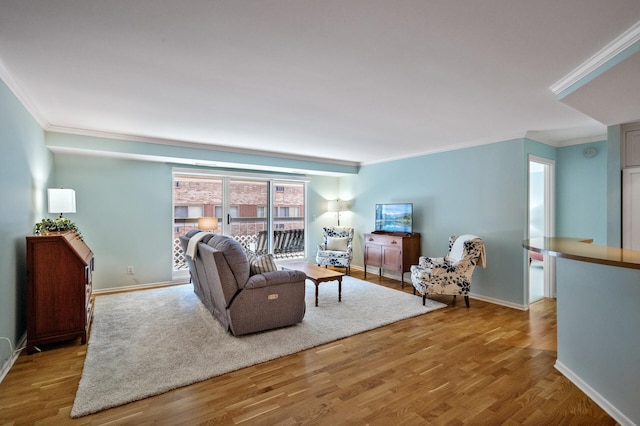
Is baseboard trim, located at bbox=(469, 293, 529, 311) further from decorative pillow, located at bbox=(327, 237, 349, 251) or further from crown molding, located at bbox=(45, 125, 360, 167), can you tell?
crown molding, located at bbox=(45, 125, 360, 167)

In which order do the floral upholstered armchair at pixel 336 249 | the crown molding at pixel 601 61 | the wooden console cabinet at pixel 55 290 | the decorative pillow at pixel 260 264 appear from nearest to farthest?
1. the crown molding at pixel 601 61
2. the wooden console cabinet at pixel 55 290
3. the decorative pillow at pixel 260 264
4. the floral upholstered armchair at pixel 336 249

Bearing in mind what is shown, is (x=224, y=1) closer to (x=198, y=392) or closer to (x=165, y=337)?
(x=198, y=392)

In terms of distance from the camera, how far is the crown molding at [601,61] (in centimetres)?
180

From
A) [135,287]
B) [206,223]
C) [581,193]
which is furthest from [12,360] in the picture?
[581,193]

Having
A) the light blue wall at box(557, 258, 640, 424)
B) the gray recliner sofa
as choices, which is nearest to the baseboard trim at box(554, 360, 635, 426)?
the light blue wall at box(557, 258, 640, 424)

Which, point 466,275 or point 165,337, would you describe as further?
point 466,275

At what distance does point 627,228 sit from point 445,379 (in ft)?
8.92

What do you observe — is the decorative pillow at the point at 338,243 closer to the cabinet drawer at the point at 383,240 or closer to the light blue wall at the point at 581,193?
the cabinet drawer at the point at 383,240

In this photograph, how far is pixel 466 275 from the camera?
4.16m

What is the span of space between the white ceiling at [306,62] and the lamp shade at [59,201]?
2.82ft

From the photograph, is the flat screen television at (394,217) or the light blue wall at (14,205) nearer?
the light blue wall at (14,205)

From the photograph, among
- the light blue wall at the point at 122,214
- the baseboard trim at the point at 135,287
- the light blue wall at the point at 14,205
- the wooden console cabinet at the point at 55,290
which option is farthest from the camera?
the baseboard trim at the point at 135,287

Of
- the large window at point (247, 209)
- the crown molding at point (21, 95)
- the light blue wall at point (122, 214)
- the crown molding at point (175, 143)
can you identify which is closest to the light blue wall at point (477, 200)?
the crown molding at point (175, 143)

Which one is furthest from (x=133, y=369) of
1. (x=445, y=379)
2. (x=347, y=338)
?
(x=445, y=379)
